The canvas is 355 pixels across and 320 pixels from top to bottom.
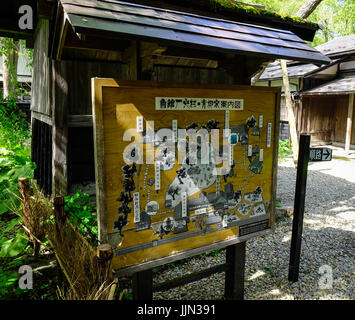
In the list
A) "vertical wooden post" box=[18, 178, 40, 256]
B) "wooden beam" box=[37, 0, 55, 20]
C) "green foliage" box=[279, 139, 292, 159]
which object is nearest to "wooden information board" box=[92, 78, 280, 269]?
"vertical wooden post" box=[18, 178, 40, 256]

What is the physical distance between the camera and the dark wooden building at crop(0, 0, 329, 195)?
1.97 meters

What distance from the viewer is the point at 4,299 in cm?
270

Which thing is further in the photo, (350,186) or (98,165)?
(350,186)

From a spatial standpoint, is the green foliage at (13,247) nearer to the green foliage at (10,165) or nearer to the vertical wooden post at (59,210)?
the green foliage at (10,165)

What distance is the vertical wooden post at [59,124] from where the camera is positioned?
383cm

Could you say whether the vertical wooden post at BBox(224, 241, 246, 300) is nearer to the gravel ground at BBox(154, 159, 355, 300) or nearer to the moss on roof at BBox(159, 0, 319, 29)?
the gravel ground at BBox(154, 159, 355, 300)

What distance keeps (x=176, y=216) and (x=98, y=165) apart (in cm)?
85

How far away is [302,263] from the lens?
15.1 feet

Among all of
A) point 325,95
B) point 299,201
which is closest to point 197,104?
point 299,201

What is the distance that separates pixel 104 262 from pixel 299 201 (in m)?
2.85

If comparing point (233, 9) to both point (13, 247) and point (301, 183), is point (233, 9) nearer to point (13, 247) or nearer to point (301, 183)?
point (301, 183)

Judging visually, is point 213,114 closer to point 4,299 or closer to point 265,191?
point 265,191

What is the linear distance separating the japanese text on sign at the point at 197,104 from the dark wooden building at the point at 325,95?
12.3 meters

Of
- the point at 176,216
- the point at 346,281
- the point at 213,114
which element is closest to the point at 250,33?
the point at 213,114
